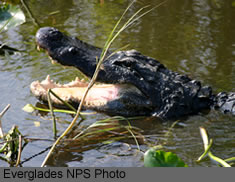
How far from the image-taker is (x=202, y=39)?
6980 millimetres

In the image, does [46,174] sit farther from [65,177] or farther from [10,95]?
[10,95]

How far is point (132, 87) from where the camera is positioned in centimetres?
488

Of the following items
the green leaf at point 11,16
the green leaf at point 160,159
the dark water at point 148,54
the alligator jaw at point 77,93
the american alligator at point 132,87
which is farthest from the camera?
the alligator jaw at point 77,93

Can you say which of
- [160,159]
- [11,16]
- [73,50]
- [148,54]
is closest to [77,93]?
[73,50]

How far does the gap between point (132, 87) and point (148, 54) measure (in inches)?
67.2

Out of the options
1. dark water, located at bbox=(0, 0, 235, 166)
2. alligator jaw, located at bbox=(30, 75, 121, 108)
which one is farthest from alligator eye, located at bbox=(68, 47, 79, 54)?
dark water, located at bbox=(0, 0, 235, 166)

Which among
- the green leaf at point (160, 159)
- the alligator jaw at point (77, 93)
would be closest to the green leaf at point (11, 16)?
the alligator jaw at point (77, 93)

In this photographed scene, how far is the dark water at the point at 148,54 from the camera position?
3.98 m

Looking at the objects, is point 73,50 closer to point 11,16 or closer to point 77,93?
point 77,93

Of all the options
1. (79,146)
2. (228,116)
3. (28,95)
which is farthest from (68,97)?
(228,116)

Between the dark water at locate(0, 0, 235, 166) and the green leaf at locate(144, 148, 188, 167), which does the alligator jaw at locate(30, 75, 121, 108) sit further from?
the green leaf at locate(144, 148, 188, 167)

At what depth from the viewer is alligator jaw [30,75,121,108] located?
4902 mm

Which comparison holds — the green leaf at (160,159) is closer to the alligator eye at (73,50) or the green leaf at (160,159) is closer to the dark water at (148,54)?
the dark water at (148,54)

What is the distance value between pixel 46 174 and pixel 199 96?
2264 millimetres
